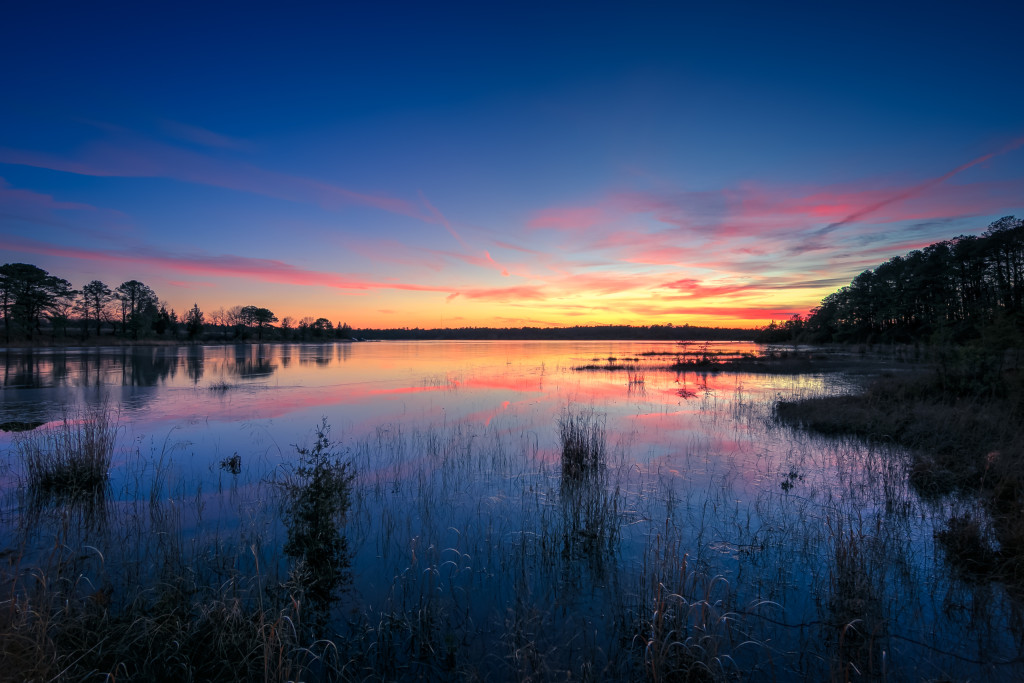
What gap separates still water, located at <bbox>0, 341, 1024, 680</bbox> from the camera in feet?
14.2

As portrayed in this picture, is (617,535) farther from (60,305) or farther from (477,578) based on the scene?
(60,305)

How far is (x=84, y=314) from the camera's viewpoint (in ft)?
256

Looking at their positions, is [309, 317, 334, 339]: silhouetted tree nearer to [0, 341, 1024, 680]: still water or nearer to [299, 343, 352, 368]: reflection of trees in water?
[299, 343, 352, 368]: reflection of trees in water

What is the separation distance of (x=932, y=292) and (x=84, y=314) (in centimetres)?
14018

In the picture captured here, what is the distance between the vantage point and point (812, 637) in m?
4.50

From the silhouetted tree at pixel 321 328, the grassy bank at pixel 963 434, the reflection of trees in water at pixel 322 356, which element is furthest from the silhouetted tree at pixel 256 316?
the grassy bank at pixel 963 434

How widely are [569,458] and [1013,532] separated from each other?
7061 mm

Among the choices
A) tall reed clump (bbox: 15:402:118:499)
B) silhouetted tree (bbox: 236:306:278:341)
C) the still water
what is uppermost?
silhouetted tree (bbox: 236:306:278:341)

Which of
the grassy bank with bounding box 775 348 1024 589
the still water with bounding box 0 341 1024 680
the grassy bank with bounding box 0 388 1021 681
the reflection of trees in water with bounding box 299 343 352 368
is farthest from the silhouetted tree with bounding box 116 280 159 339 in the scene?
the grassy bank with bounding box 775 348 1024 589

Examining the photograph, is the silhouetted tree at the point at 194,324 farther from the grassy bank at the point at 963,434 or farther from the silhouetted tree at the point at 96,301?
the grassy bank at the point at 963,434

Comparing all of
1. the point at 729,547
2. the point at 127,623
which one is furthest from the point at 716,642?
the point at 127,623

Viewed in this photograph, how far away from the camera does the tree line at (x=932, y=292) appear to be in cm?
5181

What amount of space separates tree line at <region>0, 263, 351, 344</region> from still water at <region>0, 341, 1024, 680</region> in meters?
70.9

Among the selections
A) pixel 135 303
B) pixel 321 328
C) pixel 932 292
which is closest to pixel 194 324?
pixel 135 303
